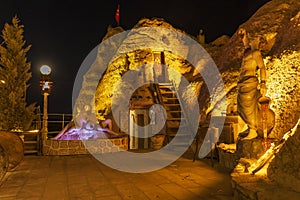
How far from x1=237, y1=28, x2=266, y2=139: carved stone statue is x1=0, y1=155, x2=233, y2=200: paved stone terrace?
1.46 m

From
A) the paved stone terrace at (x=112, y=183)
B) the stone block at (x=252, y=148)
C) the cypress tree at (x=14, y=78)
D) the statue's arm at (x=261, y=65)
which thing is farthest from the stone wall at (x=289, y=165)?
the cypress tree at (x=14, y=78)

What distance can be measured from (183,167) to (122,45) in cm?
877

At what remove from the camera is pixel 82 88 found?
13875 millimetres

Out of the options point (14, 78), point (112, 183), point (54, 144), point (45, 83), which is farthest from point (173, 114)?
point (14, 78)

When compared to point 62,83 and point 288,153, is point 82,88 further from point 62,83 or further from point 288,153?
point 288,153

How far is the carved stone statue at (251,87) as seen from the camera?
18.8 ft

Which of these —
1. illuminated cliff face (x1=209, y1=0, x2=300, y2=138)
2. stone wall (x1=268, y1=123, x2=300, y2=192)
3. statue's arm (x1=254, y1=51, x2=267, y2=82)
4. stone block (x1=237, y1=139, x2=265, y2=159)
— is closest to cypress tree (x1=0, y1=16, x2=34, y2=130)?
illuminated cliff face (x1=209, y1=0, x2=300, y2=138)

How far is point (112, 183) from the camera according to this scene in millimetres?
5520

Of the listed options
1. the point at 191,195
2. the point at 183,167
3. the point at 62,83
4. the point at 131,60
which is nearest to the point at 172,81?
the point at 131,60

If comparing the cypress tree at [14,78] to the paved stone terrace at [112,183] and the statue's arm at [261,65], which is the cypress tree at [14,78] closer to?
the paved stone terrace at [112,183]

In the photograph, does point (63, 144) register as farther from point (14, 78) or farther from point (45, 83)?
point (14, 78)

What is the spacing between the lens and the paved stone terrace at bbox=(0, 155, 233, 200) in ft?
15.2

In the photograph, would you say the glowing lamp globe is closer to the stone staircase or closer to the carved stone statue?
the stone staircase

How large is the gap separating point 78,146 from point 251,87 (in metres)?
7.10
